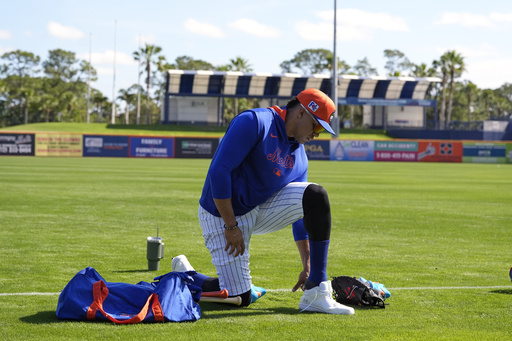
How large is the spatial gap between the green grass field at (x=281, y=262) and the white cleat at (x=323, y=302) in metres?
0.08

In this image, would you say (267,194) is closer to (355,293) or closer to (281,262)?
(355,293)

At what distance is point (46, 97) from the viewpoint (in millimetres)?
95625

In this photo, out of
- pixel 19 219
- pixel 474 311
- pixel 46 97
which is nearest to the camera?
pixel 474 311

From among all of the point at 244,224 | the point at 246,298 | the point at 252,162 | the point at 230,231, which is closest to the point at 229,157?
the point at 252,162

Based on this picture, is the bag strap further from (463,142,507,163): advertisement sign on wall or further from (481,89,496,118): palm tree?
(481,89,496,118): palm tree

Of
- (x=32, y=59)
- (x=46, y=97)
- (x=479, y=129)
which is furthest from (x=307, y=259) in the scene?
(x=32, y=59)

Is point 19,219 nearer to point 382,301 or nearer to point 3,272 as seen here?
point 3,272

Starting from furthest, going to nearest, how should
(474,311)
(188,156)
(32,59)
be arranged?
(32,59) → (188,156) → (474,311)

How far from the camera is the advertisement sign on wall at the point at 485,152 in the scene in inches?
2080

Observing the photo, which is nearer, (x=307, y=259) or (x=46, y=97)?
(x=307, y=259)

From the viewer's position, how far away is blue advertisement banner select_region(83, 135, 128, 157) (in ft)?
159

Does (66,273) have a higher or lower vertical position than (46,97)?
lower

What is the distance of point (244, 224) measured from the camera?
4.97 metres

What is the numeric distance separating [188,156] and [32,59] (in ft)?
258
